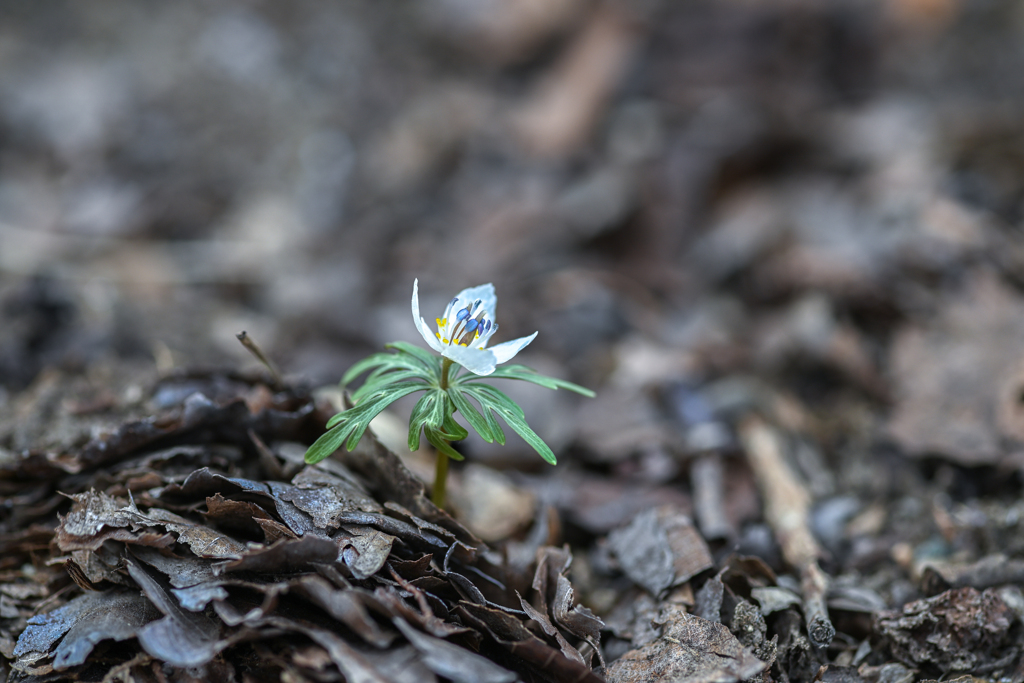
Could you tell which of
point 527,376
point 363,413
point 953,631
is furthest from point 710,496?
point 363,413

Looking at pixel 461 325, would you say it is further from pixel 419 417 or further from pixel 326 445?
pixel 326 445

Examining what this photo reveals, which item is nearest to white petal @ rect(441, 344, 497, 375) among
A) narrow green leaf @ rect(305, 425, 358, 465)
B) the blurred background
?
narrow green leaf @ rect(305, 425, 358, 465)

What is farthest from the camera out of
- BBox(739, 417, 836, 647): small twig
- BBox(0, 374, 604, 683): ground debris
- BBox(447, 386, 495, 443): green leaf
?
BBox(739, 417, 836, 647): small twig

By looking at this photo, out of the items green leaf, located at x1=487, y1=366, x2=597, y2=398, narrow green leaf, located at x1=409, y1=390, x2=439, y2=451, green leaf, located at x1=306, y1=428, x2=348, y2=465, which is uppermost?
green leaf, located at x1=487, y1=366, x2=597, y2=398

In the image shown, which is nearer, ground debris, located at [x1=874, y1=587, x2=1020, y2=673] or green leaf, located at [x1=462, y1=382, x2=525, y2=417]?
green leaf, located at [x1=462, y1=382, x2=525, y2=417]

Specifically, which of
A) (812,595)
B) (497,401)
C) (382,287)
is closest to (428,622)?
(497,401)

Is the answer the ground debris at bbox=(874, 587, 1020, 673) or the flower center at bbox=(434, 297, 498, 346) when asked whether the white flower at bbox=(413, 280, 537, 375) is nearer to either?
the flower center at bbox=(434, 297, 498, 346)
